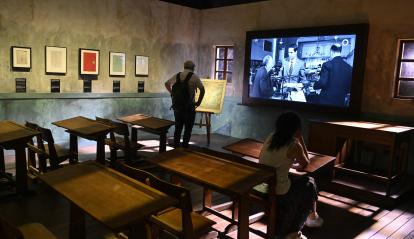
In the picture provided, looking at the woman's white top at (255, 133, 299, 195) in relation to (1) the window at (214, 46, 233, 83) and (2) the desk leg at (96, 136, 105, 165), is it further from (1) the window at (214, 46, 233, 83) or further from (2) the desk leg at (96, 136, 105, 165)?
(1) the window at (214, 46, 233, 83)

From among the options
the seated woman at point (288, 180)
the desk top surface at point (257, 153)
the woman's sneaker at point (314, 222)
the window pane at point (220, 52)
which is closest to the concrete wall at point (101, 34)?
the window pane at point (220, 52)

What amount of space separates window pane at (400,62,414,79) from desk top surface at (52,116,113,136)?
446 centimetres

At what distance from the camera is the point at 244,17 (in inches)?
308

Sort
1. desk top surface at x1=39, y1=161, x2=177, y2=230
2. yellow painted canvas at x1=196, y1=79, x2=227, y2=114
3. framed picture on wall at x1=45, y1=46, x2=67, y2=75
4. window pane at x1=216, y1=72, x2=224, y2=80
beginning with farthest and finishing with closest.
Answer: window pane at x1=216, y1=72, x2=224, y2=80
yellow painted canvas at x1=196, y1=79, x2=227, y2=114
framed picture on wall at x1=45, y1=46, x2=67, y2=75
desk top surface at x1=39, y1=161, x2=177, y2=230

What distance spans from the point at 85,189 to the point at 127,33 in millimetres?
5714

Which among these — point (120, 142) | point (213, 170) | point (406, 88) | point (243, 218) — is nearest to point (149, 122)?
point (120, 142)

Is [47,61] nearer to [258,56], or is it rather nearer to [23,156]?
[23,156]

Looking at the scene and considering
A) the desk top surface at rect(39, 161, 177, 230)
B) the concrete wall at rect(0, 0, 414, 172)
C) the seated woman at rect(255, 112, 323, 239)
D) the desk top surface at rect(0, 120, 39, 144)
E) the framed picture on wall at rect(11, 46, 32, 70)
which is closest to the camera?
the desk top surface at rect(39, 161, 177, 230)

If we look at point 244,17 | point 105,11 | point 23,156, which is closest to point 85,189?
point 23,156

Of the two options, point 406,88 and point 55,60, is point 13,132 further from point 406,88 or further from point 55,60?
point 406,88

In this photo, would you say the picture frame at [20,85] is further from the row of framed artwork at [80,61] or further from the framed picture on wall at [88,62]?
the framed picture on wall at [88,62]

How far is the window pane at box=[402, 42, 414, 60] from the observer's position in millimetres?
5570

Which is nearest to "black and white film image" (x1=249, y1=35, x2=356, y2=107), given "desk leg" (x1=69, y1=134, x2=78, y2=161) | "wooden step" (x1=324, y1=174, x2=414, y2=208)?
"wooden step" (x1=324, y1=174, x2=414, y2=208)

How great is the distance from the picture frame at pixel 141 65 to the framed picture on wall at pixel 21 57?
2151 millimetres
